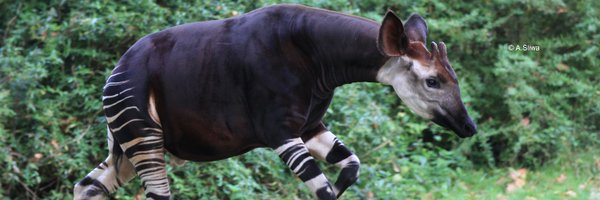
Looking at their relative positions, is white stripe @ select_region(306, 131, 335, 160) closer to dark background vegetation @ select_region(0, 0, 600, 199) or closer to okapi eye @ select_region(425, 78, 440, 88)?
okapi eye @ select_region(425, 78, 440, 88)

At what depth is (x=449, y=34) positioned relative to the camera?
25.6 ft

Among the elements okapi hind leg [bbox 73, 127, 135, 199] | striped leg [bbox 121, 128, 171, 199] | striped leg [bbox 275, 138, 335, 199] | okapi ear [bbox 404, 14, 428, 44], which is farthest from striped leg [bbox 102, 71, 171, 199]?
okapi ear [bbox 404, 14, 428, 44]

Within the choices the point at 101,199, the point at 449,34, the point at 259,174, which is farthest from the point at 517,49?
the point at 101,199

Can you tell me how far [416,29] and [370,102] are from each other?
2954 mm

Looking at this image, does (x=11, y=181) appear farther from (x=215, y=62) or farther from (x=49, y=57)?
(x=215, y=62)

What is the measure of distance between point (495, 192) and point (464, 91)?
44.9 inches

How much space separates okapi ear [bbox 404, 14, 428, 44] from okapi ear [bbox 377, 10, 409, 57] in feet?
0.57

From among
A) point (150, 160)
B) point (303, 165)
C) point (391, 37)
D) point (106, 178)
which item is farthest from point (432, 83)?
point (106, 178)

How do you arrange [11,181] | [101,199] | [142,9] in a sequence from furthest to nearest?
[142,9], [11,181], [101,199]

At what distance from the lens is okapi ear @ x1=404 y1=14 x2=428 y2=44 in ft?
12.7

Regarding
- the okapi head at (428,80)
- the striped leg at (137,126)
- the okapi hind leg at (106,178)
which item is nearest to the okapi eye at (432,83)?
the okapi head at (428,80)

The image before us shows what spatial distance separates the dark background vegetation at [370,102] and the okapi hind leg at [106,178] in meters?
1.13

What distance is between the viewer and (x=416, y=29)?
392 centimetres

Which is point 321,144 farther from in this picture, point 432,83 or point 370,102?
point 370,102
